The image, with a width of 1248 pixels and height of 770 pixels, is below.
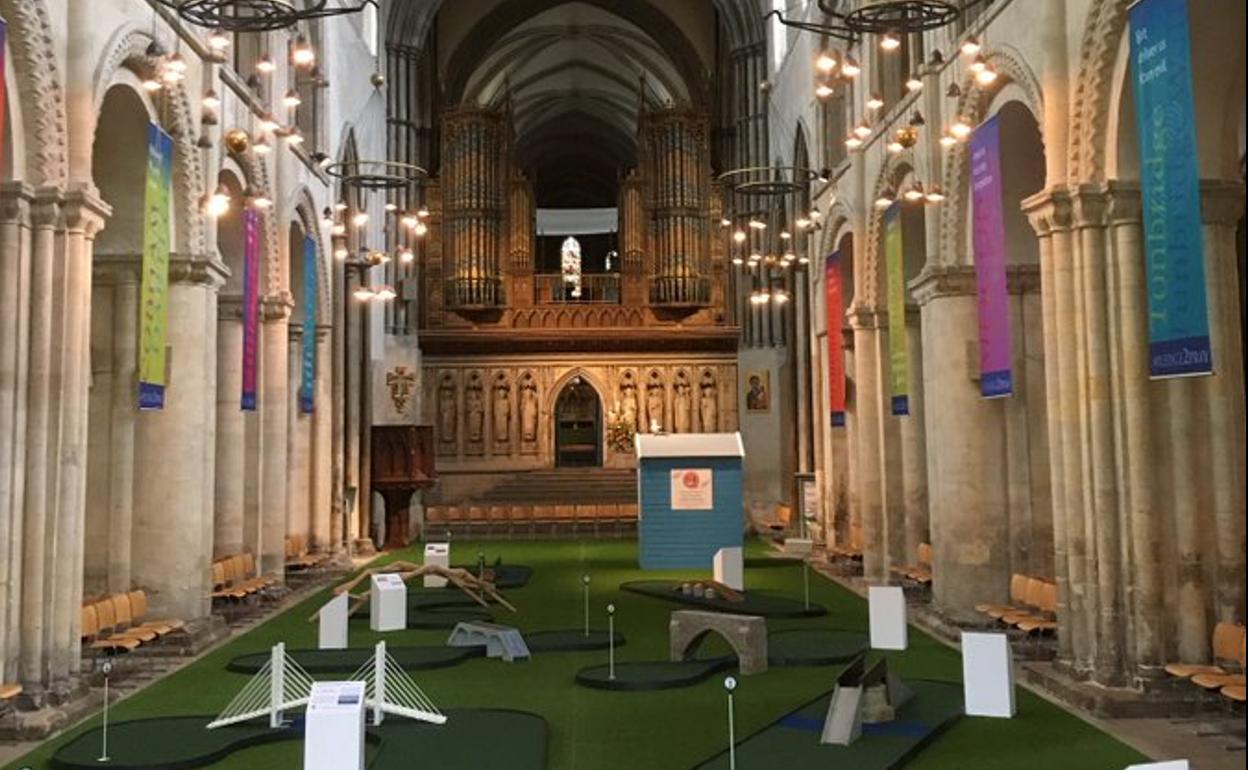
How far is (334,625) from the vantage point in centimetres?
1212

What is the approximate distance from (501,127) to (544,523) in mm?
11602

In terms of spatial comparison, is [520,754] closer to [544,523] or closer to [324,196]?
[324,196]

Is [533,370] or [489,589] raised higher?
[533,370]

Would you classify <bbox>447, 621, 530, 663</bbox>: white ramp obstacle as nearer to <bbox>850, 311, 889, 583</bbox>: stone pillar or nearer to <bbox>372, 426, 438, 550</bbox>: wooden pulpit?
<bbox>850, 311, 889, 583</bbox>: stone pillar

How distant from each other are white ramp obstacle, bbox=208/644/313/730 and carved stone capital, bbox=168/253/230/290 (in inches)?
205

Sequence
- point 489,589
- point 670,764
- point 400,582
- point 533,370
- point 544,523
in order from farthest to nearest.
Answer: point 533,370 → point 544,523 → point 489,589 → point 400,582 → point 670,764

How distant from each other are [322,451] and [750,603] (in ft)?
32.9

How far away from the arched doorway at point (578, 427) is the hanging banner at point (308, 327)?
540 inches

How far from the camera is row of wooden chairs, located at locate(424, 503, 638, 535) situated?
1084 inches

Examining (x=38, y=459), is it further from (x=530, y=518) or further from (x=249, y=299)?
(x=530, y=518)

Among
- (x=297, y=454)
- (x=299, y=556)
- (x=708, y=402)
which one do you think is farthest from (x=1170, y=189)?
(x=708, y=402)

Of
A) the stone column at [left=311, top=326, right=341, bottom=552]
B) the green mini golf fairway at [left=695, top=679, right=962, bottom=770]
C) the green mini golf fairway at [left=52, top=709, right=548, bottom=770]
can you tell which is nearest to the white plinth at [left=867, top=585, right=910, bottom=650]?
the green mini golf fairway at [left=695, top=679, right=962, bottom=770]

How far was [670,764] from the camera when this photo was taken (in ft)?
25.3

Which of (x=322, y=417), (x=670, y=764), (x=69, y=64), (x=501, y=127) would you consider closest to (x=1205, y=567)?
(x=670, y=764)
